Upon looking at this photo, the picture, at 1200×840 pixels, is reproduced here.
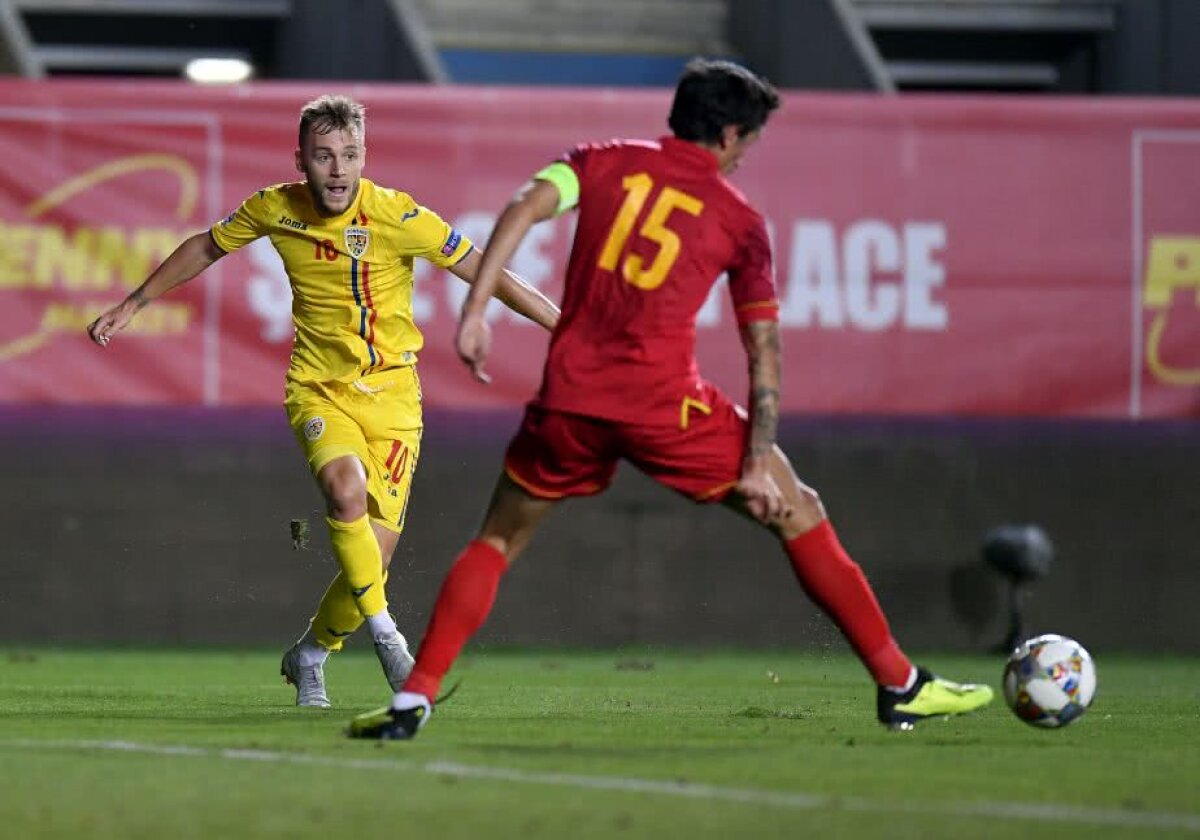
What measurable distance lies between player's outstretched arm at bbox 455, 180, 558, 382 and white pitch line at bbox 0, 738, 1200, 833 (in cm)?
109

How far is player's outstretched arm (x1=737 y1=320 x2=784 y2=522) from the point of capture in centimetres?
670

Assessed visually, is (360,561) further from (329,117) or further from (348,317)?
(329,117)

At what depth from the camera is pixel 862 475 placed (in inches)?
539

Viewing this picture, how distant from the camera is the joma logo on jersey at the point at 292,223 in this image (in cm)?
834

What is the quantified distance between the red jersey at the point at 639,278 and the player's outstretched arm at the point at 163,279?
81.3 inches

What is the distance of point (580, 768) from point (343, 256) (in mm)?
2737

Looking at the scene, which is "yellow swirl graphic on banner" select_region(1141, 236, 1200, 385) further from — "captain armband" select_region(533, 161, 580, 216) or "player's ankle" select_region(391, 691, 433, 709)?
"player's ankle" select_region(391, 691, 433, 709)

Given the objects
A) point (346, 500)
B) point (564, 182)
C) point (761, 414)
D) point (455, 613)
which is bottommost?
point (346, 500)

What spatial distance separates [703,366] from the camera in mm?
13461

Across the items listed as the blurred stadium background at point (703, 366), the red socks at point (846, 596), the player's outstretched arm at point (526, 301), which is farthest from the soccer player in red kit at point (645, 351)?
the blurred stadium background at point (703, 366)

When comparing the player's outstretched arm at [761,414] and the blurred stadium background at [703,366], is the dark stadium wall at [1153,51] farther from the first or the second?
the player's outstretched arm at [761,414]

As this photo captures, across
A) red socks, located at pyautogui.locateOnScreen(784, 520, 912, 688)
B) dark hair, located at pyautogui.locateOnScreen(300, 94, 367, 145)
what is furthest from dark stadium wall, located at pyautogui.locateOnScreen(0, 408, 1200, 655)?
red socks, located at pyautogui.locateOnScreen(784, 520, 912, 688)

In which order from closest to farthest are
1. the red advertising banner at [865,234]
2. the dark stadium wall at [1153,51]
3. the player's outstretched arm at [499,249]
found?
1. the player's outstretched arm at [499,249]
2. the red advertising banner at [865,234]
3. the dark stadium wall at [1153,51]

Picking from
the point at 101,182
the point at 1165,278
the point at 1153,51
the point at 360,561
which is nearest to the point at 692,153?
the point at 360,561
